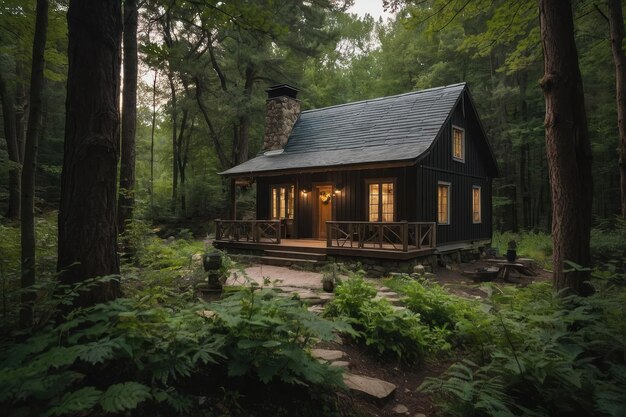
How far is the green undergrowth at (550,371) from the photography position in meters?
2.84

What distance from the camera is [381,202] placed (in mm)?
12289

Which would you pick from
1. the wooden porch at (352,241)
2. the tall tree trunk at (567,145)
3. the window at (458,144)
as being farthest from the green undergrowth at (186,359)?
the window at (458,144)

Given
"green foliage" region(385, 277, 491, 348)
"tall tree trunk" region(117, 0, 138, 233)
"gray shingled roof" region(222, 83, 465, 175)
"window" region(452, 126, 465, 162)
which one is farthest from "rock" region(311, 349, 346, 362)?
"window" region(452, 126, 465, 162)

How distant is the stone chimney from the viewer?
16406 mm

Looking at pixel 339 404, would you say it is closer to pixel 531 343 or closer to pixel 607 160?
pixel 531 343

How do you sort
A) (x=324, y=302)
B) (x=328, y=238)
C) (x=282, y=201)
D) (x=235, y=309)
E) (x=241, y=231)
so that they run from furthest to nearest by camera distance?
(x=282, y=201)
(x=241, y=231)
(x=328, y=238)
(x=324, y=302)
(x=235, y=309)

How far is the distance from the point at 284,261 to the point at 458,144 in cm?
848

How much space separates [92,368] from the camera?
2.63m

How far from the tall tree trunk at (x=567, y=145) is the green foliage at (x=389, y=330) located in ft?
5.83

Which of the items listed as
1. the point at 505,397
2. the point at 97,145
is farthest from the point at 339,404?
the point at 97,145

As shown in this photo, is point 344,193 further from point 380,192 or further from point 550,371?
point 550,371

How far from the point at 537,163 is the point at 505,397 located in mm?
25471

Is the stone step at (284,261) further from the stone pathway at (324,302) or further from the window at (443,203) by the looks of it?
the window at (443,203)

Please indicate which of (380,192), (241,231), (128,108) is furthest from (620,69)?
(241,231)
